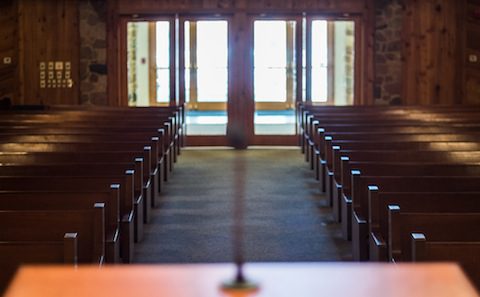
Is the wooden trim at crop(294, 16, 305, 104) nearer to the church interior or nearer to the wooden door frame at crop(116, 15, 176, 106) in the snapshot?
the church interior

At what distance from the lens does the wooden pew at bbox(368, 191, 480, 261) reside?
3.79 meters

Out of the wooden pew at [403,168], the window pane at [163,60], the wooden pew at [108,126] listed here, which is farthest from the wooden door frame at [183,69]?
the wooden pew at [403,168]

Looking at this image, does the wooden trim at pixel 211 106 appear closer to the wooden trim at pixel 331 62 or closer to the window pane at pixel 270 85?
the window pane at pixel 270 85

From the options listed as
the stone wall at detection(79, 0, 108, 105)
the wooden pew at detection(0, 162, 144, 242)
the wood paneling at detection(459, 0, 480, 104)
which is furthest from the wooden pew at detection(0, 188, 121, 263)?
the wood paneling at detection(459, 0, 480, 104)

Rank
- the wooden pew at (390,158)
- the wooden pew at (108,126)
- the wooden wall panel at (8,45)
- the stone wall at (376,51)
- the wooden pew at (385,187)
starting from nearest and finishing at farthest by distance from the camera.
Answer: the wooden pew at (385,187) → the wooden pew at (390,158) → the wooden pew at (108,126) → the wooden wall panel at (8,45) → the stone wall at (376,51)

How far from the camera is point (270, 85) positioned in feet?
36.4

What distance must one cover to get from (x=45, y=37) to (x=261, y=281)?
1010 cm

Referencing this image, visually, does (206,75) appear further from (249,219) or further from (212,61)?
(249,219)

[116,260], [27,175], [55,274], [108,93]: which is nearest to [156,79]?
Answer: [108,93]

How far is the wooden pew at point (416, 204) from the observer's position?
12.4 feet

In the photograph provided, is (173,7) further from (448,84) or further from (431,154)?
(431,154)

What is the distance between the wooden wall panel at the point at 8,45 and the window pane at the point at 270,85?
11.7ft

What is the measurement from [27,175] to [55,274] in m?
3.77

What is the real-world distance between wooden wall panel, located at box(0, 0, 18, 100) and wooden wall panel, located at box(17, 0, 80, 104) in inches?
5.2
